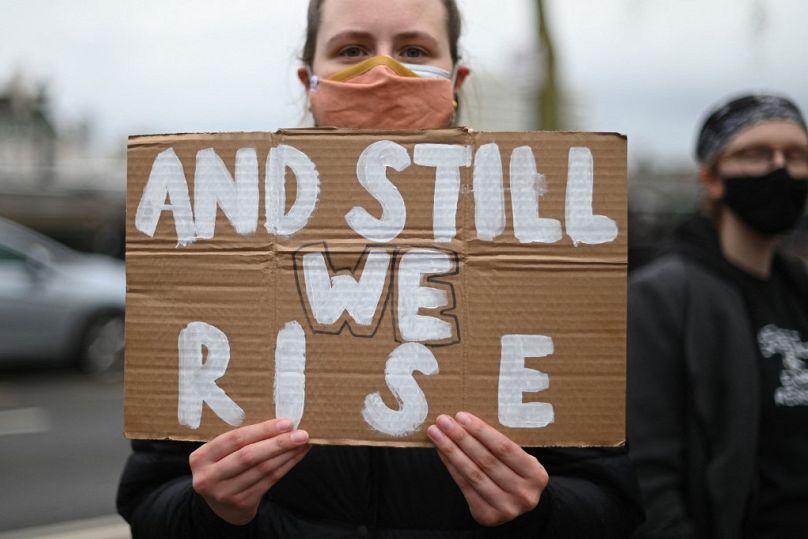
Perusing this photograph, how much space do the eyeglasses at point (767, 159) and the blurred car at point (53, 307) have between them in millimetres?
8323

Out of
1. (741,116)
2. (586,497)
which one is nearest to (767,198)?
(741,116)

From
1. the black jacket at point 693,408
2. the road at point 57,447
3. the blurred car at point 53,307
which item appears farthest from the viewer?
the blurred car at point 53,307

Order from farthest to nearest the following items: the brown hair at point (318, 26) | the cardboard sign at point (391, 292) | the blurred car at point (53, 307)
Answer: the blurred car at point (53, 307), the brown hair at point (318, 26), the cardboard sign at point (391, 292)

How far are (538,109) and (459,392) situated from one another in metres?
5.86

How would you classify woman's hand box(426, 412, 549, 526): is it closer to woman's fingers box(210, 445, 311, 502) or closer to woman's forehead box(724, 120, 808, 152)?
woman's fingers box(210, 445, 311, 502)

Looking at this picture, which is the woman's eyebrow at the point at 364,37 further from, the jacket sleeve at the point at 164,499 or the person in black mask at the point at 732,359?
the person in black mask at the point at 732,359

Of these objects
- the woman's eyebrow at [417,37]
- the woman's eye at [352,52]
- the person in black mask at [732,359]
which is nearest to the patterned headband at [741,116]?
the person in black mask at [732,359]

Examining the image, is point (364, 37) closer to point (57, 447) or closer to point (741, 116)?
point (741, 116)

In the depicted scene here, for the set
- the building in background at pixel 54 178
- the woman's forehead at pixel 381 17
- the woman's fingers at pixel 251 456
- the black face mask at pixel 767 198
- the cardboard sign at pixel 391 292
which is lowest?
the woman's fingers at pixel 251 456

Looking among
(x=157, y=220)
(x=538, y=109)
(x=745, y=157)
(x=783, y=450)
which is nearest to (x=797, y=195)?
(x=745, y=157)

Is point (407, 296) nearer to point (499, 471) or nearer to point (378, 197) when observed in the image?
point (378, 197)

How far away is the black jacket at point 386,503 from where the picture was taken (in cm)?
152

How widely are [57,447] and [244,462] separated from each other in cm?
629

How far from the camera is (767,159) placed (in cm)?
227
